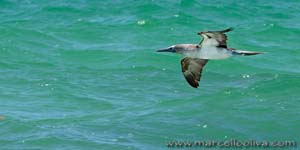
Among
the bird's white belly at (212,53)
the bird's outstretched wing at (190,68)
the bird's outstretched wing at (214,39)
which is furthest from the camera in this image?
the bird's outstretched wing at (190,68)

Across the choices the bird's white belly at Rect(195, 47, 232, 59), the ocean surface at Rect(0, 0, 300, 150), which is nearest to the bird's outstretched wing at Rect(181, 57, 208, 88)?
the bird's white belly at Rect(195, 47, 232, 59)

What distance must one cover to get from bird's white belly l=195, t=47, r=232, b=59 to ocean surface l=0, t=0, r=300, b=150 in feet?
9.22

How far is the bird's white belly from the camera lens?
10453 millimetres

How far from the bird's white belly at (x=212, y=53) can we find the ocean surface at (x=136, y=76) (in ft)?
9.22

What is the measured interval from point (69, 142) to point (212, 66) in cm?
710

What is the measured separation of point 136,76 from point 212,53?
26.5 ft

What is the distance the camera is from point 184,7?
27.8m

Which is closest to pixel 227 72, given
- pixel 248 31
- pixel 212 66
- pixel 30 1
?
pixel 212 66

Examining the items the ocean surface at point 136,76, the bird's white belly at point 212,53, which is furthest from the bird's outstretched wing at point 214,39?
the ocean surface at point 136,76

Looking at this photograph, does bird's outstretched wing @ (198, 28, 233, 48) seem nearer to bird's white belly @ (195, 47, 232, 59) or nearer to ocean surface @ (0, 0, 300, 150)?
bird's white belly @ (195, 47, 232, 59)

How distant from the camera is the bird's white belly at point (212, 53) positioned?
412 inches

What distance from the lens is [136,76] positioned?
1845 centimetres

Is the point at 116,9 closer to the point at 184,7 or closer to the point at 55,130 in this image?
the point at 184,7

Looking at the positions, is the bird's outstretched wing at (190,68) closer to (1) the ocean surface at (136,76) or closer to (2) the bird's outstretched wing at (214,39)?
(2) the bird's outstretched wing at (214,39)
